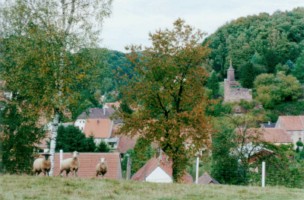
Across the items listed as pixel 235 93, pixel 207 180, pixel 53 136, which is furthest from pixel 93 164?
pixel 235 93

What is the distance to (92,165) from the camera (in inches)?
950

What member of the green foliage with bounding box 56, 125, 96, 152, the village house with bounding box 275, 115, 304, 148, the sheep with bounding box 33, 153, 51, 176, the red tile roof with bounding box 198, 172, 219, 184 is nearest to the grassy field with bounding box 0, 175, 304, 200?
the sheep with bounding box 33, 153, 51, 176

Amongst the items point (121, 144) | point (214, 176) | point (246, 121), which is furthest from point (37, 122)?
point (121, 144)

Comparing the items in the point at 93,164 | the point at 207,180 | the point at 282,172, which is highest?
the point at 93,164

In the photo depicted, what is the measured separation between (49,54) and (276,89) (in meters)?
65.5

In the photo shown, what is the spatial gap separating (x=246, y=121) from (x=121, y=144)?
29836 millimetres

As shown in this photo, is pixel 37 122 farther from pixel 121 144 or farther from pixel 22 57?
pixel 121 144

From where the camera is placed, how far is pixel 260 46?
103062 mm

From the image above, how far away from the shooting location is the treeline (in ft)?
299

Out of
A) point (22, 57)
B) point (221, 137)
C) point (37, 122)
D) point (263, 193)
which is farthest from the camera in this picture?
point (221, 137)

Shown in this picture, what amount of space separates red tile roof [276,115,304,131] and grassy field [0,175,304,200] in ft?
195

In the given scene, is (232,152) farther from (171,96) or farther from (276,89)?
(276,89)

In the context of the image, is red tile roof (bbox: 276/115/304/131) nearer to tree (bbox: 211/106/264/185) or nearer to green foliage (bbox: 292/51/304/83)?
green foliage (bbox: 292/51/304/83)

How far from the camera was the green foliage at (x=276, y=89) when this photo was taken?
77312 millimetres
